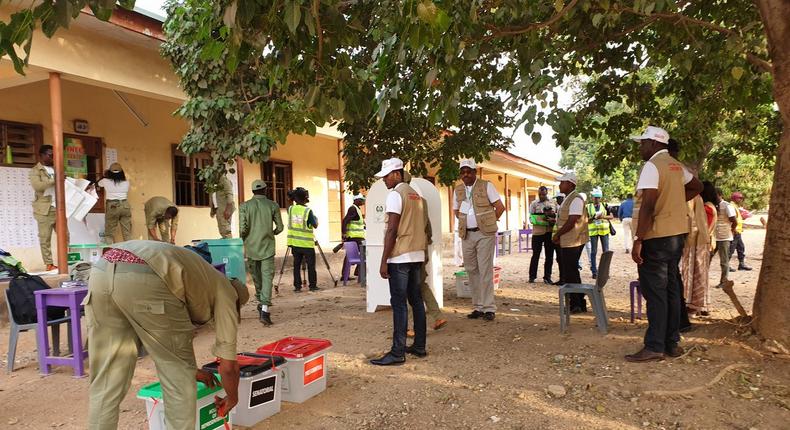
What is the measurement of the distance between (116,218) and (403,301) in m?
6.45

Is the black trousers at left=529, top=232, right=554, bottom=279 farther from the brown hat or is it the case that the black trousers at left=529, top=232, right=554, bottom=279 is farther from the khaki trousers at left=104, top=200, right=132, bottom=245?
the brown hat

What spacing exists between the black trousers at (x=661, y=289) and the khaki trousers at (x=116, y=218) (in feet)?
26.2

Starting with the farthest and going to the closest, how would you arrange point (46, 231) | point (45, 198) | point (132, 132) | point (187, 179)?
point (187, 179), point (132, 132), point (46, 231), point (45, 198)

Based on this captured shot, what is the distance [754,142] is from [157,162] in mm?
10799

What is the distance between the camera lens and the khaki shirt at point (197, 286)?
2.39 metres

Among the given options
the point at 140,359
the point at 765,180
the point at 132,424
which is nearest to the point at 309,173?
the point at 140,359

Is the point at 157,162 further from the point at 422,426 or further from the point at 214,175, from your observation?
the point at 422,426

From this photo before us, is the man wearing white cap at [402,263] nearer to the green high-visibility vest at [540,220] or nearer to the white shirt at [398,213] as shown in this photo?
the white shirt at [398,213]

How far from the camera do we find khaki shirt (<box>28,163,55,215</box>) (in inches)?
285

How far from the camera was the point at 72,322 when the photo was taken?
169 inches

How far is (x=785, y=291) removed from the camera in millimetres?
3924

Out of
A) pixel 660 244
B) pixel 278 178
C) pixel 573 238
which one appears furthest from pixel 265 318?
pixel 278 178

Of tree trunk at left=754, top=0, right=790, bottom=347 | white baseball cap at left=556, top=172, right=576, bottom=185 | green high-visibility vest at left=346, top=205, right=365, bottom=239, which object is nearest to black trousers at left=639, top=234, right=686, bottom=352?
tree trunk at left=754, top=0, right=790, bottom=347

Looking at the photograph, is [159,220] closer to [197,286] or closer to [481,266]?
[481,266]
